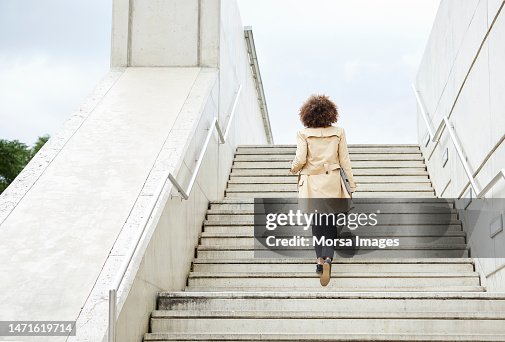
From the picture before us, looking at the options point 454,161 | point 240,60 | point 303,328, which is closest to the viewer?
point 303,328

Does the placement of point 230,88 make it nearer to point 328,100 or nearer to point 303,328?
point 328,100

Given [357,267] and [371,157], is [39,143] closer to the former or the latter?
[371,157]

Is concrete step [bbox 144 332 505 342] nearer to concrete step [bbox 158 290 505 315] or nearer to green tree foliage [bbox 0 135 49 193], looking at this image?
concrete step [bbox 158 290 505 315]

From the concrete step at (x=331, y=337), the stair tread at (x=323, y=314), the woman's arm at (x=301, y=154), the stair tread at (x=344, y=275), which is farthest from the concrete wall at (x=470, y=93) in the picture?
the woman's arm at (x=301, y=154)

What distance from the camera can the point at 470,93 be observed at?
6414mm

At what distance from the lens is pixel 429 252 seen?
6.52 m

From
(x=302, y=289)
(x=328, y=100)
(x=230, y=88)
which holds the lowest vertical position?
(x=302, y=289)

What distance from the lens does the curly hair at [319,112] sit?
6031mm

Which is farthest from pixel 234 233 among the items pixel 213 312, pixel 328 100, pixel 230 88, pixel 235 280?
pixel 230 88

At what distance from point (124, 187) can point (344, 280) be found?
1.90 meters

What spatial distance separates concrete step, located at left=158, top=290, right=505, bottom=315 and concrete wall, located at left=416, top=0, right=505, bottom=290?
1.50 feet

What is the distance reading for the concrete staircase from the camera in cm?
465

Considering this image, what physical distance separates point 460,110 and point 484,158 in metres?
1.20

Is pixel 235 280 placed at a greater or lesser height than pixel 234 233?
lesser
